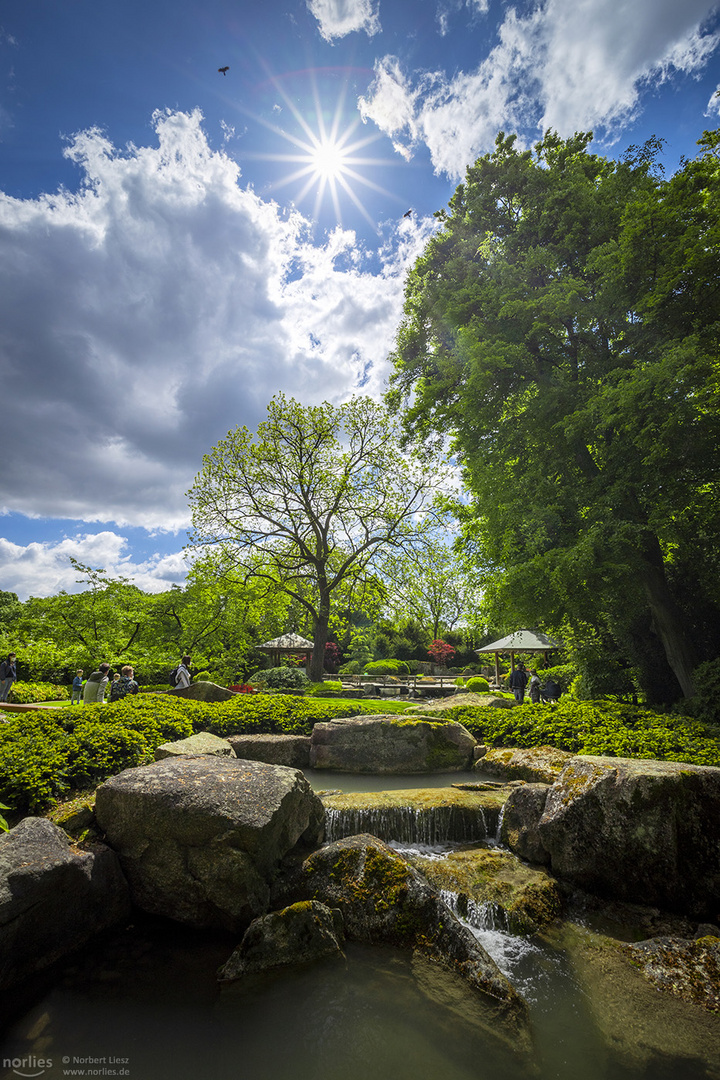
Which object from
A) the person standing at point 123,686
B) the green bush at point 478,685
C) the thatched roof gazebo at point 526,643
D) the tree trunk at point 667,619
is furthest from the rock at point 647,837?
the green bush at point 478,685

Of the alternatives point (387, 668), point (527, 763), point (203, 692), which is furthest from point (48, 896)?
point (387, 668)

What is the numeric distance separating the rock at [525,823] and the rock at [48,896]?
15.0ft

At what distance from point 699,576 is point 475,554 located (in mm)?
5463

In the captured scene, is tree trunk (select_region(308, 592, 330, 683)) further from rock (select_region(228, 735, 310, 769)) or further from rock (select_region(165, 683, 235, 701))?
rock (select_region(228, 735, 310, 769))

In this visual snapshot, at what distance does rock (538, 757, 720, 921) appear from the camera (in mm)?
4652

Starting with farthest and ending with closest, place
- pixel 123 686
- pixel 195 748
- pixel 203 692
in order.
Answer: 1. pixel 203 692
2. pixel 123 686
3. pixel 195 748

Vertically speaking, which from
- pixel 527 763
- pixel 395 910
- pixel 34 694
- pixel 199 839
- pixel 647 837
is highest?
pixel 34 694

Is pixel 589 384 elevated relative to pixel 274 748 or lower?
elevated

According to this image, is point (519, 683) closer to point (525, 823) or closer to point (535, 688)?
point (535, 688)

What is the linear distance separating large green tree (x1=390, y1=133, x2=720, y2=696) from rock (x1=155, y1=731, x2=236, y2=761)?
282 inches

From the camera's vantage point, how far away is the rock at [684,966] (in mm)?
3559

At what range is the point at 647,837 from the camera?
4781 millimetres

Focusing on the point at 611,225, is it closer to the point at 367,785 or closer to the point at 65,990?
the point at 367,785

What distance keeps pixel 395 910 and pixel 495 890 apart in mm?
1363
